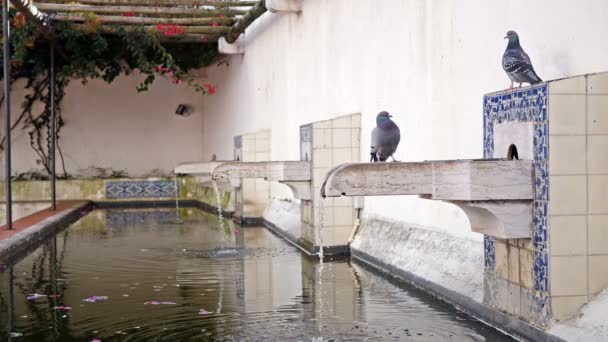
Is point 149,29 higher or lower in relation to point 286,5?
higher

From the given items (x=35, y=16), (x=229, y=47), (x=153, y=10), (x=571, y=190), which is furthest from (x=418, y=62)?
(x=229, y=47)

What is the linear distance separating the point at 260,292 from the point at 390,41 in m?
2.47

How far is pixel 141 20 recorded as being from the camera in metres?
13.4

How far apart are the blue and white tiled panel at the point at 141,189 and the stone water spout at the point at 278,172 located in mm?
7497

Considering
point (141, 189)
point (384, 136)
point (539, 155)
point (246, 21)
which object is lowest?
point (141, 189)

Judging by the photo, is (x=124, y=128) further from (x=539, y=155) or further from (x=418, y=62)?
(x=539, y=155)

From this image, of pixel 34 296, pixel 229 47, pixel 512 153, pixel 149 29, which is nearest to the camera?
pixel 512 153

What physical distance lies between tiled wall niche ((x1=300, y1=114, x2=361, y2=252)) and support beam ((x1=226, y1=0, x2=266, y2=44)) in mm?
3625

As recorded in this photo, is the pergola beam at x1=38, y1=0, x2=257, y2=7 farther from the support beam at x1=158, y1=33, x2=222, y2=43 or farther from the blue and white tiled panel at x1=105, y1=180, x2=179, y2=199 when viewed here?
the blue and white tiled panel at x1=105, y1=180, x2=179, y2=199

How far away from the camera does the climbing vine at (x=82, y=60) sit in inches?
534

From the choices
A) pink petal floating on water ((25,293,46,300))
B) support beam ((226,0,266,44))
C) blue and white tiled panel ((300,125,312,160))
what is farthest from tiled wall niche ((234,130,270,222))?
pink petal floating on water ((25,293,46,300))

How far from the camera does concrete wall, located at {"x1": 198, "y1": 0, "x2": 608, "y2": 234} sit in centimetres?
471

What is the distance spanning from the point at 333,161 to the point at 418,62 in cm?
174

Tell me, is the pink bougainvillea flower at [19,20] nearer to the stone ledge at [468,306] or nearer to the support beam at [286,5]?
the support beam at [286,5]
